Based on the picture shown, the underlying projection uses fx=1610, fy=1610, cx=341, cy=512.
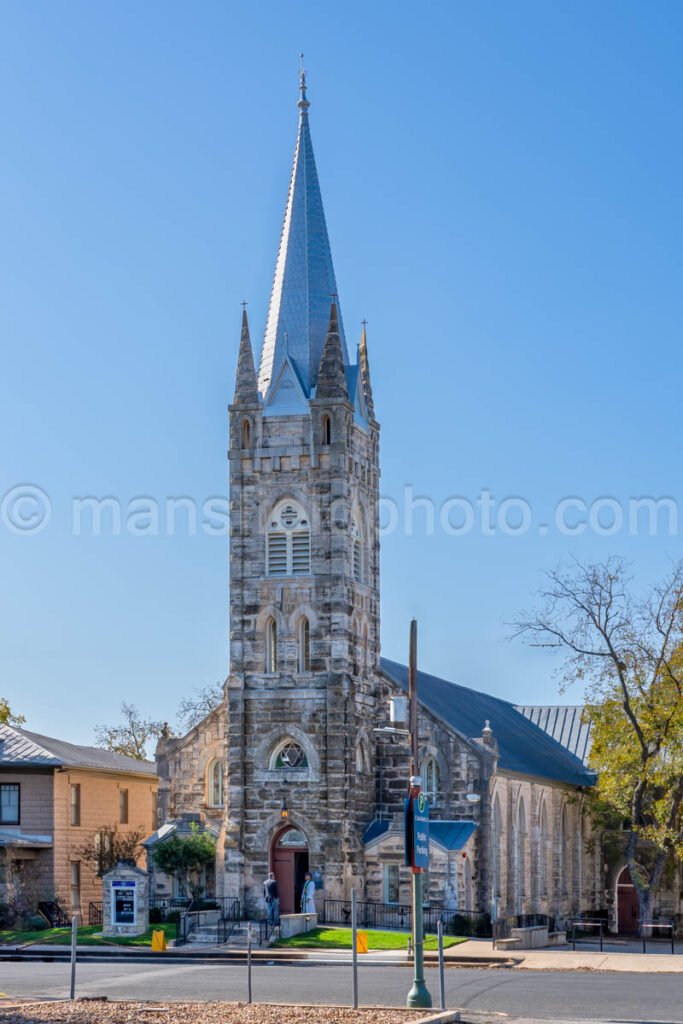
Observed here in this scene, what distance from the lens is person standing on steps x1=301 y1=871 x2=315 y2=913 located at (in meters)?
46.5

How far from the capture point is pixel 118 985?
Answer: 29344 millimetres

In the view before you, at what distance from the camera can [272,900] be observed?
4594 centimetres

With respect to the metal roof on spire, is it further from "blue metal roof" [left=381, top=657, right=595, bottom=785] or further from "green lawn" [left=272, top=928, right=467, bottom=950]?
"green lawn" [left=272, top=928, right=467, bottom=950]

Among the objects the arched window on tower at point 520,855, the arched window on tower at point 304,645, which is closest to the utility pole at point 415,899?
the arched window on tower at point 304,645

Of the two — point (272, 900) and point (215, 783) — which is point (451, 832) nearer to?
point (272, 900)

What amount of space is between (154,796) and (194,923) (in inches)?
747

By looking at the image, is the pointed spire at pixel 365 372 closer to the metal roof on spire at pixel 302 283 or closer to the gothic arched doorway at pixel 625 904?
the metal roof on spire at pixel 302 283

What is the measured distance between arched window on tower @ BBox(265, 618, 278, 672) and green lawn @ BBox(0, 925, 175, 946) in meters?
9.03

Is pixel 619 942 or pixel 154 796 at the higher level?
pixel 154 796

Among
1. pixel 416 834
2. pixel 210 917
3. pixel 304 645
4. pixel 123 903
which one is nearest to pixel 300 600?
pixel 304 645

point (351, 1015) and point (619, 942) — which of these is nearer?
point (351, 1015)

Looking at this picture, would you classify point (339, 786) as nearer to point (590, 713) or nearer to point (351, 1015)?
point (590, 713)

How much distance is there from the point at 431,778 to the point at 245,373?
571 inches

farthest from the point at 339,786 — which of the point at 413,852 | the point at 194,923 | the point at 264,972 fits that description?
the point at 413,852
